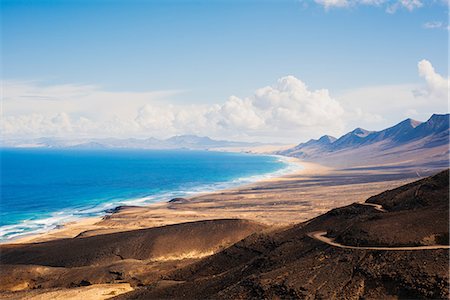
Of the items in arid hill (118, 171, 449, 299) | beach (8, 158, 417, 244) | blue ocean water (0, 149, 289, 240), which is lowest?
beach (8, 158, 417, 244)

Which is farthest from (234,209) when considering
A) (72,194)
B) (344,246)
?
(344,246)

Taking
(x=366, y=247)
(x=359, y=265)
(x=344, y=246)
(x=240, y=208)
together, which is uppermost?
(x=366, y=247)

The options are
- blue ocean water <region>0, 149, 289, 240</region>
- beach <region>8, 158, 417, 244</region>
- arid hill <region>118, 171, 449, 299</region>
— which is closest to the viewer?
arid hill <region>118, 171, 449, 299</region>

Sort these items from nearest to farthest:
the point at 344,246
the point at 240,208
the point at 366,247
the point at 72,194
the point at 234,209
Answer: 1. the point at 366,247
2. the point at 344,246
3. the point at 234,209
4. the point at 240,208
5. the point at 72,194

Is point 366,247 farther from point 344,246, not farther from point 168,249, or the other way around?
point 168,249

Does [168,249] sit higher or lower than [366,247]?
lower

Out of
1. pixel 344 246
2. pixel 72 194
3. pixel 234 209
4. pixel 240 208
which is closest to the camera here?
pixel 344 246

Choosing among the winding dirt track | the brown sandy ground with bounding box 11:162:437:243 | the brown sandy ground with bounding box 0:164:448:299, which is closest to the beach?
the brown sandy ground with bounding box 11:162:437:243

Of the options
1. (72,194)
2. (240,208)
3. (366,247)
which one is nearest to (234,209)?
(240,208)

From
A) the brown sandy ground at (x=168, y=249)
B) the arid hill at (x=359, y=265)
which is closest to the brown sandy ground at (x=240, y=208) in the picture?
the brown sandy ground at (x=168, y=249)

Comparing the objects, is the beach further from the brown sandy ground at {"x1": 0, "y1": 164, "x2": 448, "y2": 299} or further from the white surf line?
the white surf line

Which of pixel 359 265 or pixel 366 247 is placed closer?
pixel 359 265
